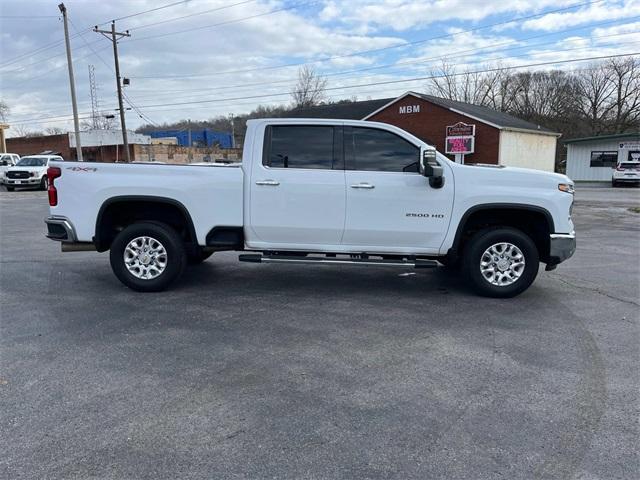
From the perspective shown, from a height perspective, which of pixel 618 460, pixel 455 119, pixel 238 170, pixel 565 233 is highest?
pixel 455 119

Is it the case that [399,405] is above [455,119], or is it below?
below

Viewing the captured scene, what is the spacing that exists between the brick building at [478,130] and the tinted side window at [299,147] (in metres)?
28.7

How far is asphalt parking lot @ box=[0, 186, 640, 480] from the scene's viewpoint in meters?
2.93

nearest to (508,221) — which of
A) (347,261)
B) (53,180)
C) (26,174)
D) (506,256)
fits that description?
(506,256)

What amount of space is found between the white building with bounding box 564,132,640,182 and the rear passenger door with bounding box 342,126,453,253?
39080mm

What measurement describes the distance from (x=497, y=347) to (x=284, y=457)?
2510 millimetres

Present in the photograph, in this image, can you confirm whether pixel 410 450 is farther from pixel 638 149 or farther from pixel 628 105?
pixel 628 105

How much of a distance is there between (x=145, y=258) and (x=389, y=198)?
10.0 feet

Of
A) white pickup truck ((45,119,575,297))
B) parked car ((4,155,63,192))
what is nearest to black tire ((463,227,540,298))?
white pickup truck ((45,119,575,297))

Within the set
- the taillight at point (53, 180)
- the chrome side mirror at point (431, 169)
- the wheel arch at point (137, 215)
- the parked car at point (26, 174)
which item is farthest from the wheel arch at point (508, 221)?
the parked car at point (26, 174)

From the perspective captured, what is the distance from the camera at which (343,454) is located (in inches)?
117

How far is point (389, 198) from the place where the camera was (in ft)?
19.5

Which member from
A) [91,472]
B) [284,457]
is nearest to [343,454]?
[284,457]

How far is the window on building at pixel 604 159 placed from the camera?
40062mm
